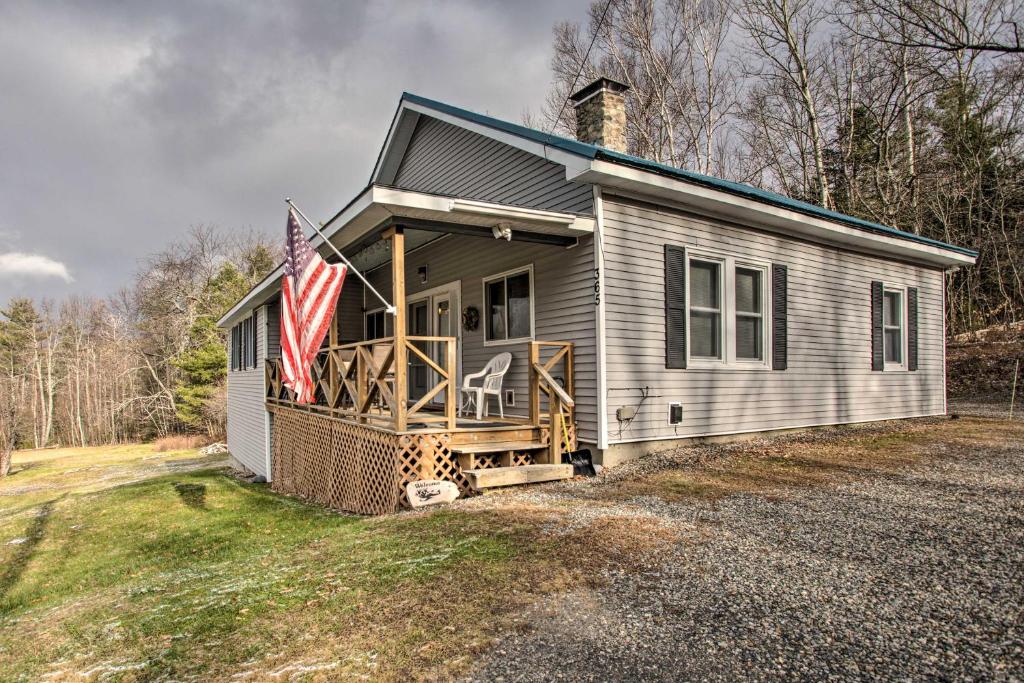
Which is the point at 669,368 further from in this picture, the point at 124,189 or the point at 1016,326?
the point at 124,189

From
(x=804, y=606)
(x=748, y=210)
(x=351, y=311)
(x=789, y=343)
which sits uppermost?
(x=748, y=210)

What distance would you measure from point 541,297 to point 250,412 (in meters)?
10.1

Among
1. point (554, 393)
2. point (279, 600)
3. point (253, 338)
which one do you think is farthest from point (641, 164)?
point (253, 338)

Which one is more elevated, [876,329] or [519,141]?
[519,141]

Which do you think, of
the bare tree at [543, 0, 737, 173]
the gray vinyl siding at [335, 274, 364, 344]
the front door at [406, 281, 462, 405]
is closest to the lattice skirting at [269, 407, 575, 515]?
the front door at [406, 281, 462, 405]

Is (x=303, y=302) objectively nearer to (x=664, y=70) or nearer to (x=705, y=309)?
(x=705, y=309)

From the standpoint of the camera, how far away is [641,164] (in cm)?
687

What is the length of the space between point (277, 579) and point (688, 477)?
4.02 metres

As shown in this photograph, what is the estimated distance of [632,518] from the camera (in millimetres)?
4730

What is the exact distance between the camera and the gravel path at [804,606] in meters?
2.50

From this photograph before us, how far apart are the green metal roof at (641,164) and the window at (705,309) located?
1023 millimetres

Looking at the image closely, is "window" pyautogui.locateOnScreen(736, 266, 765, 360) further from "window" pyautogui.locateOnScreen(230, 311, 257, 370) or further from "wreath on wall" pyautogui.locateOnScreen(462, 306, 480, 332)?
"window" pyautogui.locateOnScreen(230, 311, 257, 370)

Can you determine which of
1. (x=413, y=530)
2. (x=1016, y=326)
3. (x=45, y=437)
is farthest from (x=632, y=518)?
(x=45, y=437)

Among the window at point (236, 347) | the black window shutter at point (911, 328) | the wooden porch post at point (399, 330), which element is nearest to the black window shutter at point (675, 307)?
the wooden porch post at point (399, 330)
